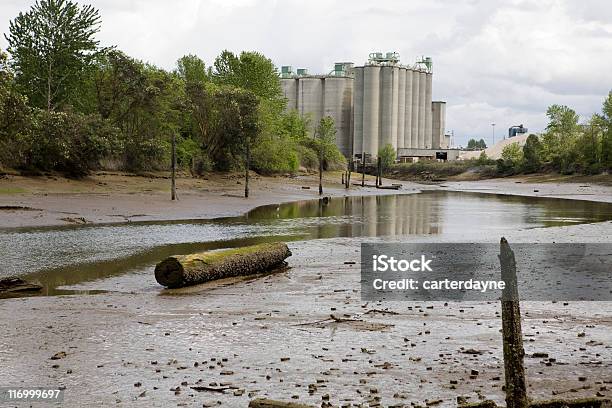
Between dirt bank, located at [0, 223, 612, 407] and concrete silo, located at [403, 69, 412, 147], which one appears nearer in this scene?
dirt bank, located at [0, 223, 612, 407]

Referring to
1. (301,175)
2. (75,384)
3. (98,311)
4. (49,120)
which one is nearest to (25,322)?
(98,311)

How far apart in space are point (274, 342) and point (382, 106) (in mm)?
144103

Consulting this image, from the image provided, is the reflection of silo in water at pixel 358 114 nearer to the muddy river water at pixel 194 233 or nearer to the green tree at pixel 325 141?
the green tree at pixel 325 141

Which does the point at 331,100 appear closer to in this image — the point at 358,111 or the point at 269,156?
the point at 358,111

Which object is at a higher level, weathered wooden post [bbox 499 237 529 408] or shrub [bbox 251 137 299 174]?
shrub [bbox 251 137 299 174]

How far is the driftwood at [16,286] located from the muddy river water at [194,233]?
29 centimetres

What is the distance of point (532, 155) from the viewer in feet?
370

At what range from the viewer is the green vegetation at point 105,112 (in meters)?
48.3

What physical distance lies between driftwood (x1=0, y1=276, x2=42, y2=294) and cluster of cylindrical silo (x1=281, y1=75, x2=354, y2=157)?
14195 centimetres

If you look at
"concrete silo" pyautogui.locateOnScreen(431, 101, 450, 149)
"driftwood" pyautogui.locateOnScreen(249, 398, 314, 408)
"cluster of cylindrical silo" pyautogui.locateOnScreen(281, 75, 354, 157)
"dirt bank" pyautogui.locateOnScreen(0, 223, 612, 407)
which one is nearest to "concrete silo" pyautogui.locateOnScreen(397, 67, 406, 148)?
"cluster of cylindrical silo" pyautogui.locateOnScreen(281, 75, 354, 157)

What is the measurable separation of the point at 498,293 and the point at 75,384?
9.29 m

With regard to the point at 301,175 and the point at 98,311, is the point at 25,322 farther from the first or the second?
the point at 301,175

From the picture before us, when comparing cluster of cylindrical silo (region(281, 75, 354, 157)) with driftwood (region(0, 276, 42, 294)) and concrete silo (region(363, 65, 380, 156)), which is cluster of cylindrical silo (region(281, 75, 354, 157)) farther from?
driftwood (region(0, 276, 42, 294))

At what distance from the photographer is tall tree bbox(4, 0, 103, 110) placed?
5953cm
